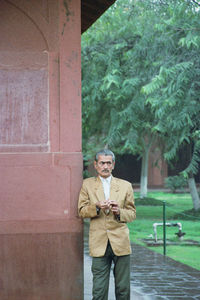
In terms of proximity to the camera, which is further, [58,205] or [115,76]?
[115,76]

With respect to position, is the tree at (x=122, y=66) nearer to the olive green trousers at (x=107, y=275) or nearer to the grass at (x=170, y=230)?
the grass at (x=170, y=230)

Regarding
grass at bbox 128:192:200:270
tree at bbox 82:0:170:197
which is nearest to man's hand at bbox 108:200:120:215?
grass at bbox 128:192:200:270

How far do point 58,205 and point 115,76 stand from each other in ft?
37.1

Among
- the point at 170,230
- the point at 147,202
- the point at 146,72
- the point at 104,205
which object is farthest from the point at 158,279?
the point at 147,202

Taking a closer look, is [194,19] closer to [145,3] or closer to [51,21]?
[145,3]

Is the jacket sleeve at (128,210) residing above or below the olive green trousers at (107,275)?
above

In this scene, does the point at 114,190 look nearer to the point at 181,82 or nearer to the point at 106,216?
the point at 106,216

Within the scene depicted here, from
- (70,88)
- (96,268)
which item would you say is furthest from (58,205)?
(70,88)

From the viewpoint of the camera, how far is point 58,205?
5.62 meters

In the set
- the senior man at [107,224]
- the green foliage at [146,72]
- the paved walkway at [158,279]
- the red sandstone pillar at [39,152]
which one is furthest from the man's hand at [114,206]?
the green foliage at [146,72]

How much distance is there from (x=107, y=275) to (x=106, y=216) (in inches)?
22.9

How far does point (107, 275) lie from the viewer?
5258 mm

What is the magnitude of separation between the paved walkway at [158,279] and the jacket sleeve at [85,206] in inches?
65.3

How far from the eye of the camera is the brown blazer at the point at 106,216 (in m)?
5.18
